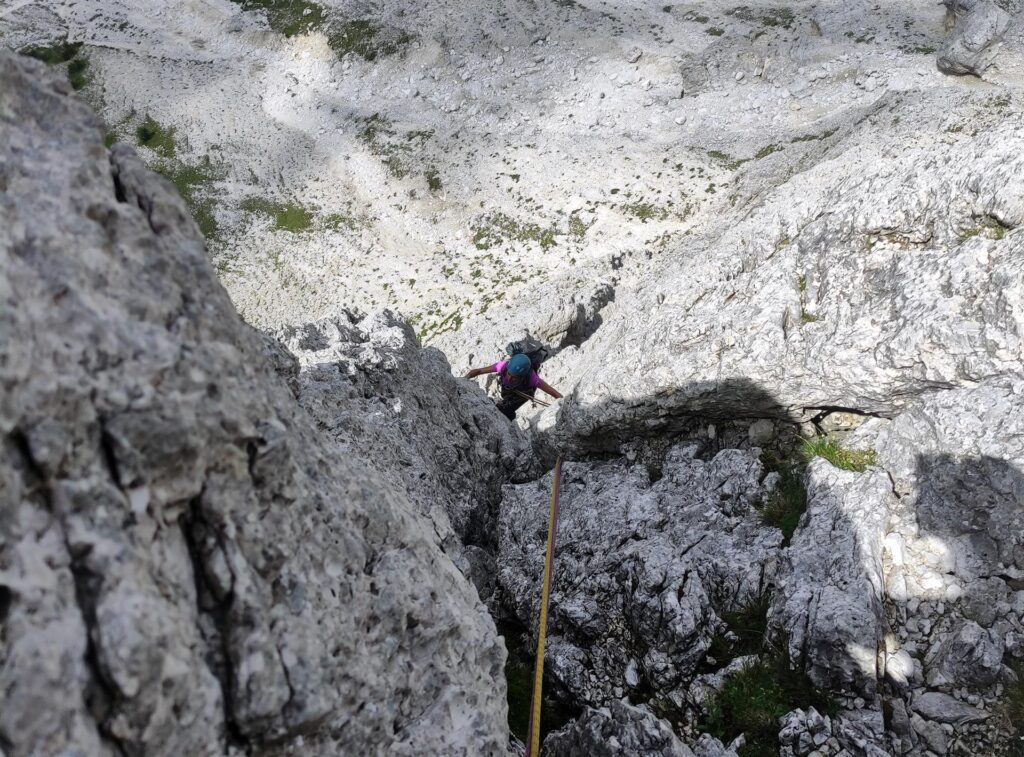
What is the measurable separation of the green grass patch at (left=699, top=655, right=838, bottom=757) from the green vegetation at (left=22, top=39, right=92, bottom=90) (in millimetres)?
67870

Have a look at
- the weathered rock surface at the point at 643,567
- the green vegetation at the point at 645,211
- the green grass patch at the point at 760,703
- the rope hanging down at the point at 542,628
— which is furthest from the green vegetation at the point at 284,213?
the green grass patch at the point at 760,703

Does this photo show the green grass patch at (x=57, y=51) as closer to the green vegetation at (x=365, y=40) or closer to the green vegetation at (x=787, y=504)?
the green vegetation at (x=365, y=40)

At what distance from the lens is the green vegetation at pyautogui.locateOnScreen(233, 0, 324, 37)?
56125 millimetres

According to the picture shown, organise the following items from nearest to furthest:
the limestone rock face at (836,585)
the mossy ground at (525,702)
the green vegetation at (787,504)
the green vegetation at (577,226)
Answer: the limestone rock face at (836,585), the mossy ground at (525,702), the green vegetation at (787,504), the green vegetation at (577,226)

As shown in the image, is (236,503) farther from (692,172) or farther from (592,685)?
(692,172)

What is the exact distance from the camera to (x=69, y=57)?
56031 mm

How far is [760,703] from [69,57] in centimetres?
7299

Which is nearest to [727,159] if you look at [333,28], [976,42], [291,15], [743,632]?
[976,42]

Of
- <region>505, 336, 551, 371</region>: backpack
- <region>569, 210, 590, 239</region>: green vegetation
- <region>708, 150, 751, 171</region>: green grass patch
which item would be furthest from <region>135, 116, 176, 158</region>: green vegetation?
<region>505, 336, 551, 371</region>: backpack

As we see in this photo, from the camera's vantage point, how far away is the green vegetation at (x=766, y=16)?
45000 millimetres

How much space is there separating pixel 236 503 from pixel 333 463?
187cm

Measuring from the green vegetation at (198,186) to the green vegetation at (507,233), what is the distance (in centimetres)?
2015

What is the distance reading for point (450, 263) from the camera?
41.1 m

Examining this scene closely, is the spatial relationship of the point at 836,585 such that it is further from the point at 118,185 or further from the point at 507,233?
the point at 507,233
